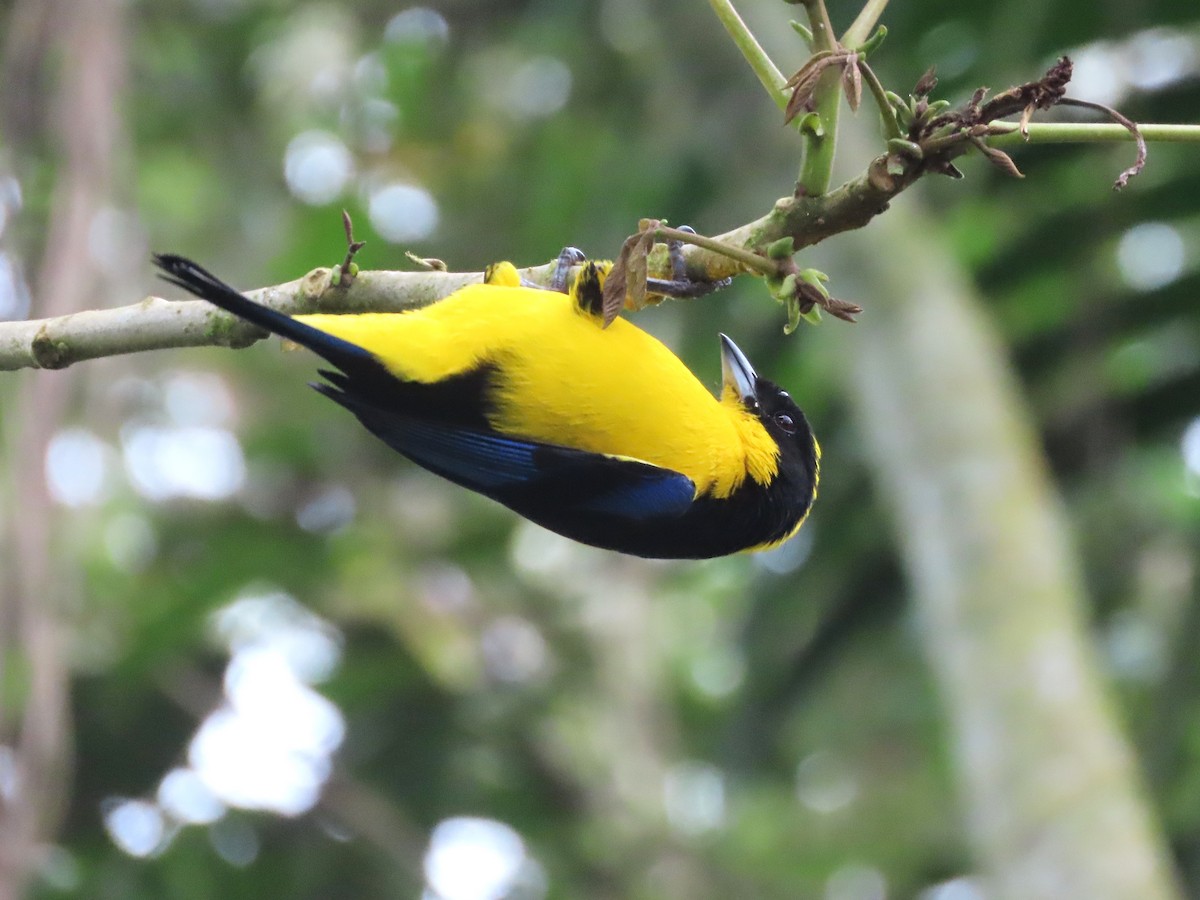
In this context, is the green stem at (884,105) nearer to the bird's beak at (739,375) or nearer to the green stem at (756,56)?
the green stem at (756,56)

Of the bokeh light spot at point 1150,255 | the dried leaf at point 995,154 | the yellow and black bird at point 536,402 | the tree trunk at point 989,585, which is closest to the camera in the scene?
the dried leaf at point 995,154

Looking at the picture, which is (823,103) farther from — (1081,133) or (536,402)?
(536,402)

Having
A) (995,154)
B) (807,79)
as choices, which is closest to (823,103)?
(807,79)

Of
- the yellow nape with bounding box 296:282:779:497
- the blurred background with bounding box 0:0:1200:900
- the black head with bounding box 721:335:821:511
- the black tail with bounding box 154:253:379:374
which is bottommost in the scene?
the black tail with bounding box 154:253:379:374

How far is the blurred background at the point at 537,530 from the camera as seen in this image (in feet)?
16.1

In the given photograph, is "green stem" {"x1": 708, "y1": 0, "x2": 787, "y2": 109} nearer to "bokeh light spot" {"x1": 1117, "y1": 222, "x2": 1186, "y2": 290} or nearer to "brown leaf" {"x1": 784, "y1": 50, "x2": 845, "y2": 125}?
"brown leaf" {"x1": 784, "y1": 50, "x2": 845, "y2": 125}

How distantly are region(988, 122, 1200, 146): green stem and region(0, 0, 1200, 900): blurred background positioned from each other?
2.60 meters

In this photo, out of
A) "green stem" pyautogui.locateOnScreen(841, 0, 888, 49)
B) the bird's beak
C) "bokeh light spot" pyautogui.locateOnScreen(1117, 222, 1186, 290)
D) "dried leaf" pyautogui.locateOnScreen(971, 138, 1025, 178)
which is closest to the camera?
"dried leaf" pyautogui.locateOnScreen(971, 138, 1025, 178)

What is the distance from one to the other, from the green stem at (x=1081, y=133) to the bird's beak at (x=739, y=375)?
1622mm

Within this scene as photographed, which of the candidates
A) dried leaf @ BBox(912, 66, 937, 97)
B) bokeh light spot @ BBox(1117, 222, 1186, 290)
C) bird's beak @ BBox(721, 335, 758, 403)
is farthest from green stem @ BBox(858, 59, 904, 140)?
bokeh light spot @ BBox(1117, 222, 1186, 290)

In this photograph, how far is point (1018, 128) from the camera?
1780 mm

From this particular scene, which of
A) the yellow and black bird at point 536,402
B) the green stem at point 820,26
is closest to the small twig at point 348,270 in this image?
the yellow and black bird at point 536,402

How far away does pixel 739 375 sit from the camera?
355 cm

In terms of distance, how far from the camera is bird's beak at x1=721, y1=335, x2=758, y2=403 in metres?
3.52
